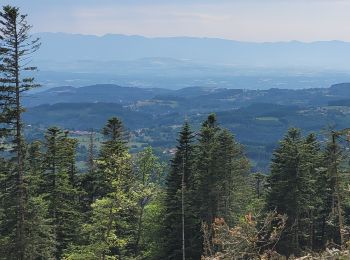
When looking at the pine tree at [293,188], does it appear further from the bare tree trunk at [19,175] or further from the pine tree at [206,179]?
the bare tree trunk at [19,175]

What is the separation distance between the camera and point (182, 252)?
133 feet

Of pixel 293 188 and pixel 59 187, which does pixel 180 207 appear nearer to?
pixel 293 188

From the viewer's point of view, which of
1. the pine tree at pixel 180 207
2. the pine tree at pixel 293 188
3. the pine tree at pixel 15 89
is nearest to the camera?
the pine tree at pixel 15 89

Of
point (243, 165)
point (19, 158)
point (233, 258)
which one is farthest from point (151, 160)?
point (233, 258)

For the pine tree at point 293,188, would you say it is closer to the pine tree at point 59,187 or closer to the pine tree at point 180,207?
the pine tree at point 180,207

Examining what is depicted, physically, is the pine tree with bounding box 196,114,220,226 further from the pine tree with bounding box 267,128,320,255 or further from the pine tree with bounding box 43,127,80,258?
the pine tree with bounding box 43,127,80,258

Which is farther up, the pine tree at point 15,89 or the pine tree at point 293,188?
the pine tree at point 15,89

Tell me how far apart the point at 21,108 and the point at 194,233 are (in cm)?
2092

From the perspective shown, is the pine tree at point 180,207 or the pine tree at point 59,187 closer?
the pine tree at point 180,207

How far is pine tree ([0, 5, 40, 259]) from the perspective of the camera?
26700mm

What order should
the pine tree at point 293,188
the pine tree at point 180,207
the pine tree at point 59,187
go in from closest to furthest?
1. the pine tree at point 293,188
2. the pine tree at point 180,207
3. the pine tree at point 59,187

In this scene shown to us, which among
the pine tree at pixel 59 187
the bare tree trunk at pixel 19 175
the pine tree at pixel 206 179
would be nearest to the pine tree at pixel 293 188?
the pine tree at pixel 206 179

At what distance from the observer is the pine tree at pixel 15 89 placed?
1051 inches

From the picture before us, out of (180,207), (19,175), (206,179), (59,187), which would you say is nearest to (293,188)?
(206,179)
